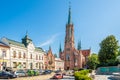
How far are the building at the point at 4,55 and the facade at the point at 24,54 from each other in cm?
118

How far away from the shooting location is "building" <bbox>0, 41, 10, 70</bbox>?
171 ft

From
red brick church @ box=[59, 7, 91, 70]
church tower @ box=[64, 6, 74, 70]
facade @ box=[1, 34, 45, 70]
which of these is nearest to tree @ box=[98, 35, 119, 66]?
facade @ box=[1, 34, 45, 70]

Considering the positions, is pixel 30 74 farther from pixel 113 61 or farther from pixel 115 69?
pixel 113 61

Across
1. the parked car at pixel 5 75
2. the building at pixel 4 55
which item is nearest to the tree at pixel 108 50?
the building at pixel 4 55

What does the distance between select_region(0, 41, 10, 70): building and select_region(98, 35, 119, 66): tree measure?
1301 inches

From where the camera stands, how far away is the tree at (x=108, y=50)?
234 ft

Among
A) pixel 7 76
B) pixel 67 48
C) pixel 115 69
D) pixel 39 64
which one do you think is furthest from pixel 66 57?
pixel 7 76

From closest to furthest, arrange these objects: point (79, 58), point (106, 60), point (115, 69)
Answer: point (115, 69) < point (106, 60) < point (79, 58)

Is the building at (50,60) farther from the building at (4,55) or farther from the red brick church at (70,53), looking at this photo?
the building at (4,55)

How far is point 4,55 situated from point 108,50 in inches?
1441

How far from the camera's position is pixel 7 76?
4009cm

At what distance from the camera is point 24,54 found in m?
64.6

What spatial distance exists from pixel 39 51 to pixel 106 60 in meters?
24.5

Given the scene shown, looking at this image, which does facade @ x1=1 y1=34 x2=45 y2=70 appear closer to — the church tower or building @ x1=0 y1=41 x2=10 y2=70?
building @ x1=0 y1=41 x2=10 y2=70
